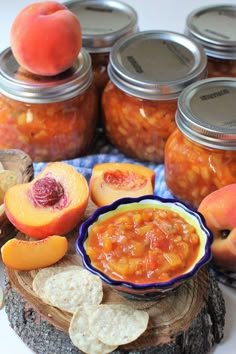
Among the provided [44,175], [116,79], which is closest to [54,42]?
[116,79]

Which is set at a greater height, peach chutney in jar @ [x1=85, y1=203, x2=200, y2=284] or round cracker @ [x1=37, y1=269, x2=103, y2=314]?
peach chutney in jar @ [x1=85, y1=203, x2=200, y2=284]

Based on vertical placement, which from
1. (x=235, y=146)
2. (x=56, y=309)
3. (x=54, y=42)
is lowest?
(x=56, y=309)

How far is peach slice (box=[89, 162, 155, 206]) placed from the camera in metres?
1.76

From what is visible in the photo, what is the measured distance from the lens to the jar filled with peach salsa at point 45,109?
191cm

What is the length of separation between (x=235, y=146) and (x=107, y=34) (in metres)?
0.59

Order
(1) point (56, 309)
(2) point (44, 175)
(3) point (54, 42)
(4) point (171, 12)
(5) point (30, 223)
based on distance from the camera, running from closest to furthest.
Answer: (1) point (56, 309)
(5) point (30, 223)
(2) point (44, 175)
(3) point (54, 42)
(4) point (171, 12)

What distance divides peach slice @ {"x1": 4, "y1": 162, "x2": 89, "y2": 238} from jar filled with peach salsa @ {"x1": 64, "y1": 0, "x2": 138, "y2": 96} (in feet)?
1.85

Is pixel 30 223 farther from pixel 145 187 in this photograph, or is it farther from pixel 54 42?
pixel 54 42

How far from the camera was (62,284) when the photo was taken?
59.9 inches

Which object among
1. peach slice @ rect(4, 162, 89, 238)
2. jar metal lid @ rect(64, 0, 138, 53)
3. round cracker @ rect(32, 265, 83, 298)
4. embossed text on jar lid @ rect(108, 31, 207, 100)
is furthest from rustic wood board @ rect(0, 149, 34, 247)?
jar metal lid @ rect(64, 0, 138, 53)

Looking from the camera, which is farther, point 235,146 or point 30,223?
point 235,146

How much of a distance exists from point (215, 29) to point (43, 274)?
0.99 metres

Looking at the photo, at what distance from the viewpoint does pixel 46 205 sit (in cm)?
163

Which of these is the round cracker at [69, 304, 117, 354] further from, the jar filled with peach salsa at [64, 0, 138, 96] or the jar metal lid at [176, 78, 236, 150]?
the jar filled with peach salsa at [64, 0, 138, 96]
